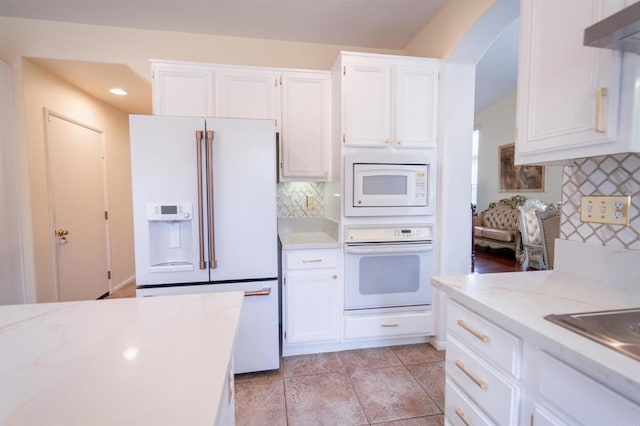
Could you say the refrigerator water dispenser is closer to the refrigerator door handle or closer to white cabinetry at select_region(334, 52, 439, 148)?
the refrigerator door handle

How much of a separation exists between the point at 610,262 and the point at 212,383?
1.48m

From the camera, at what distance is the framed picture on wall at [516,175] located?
555cm

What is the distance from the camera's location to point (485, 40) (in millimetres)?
2053

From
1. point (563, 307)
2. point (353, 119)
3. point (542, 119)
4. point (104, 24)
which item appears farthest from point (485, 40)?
point (104, 24)

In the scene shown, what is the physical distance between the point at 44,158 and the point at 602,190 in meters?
4.05

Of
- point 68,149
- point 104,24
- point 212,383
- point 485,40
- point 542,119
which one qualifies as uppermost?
point 104,24

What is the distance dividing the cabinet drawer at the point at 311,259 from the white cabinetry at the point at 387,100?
881 millimetres

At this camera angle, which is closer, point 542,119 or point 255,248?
point 542,119

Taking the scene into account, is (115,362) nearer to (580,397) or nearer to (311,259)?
(580,397)

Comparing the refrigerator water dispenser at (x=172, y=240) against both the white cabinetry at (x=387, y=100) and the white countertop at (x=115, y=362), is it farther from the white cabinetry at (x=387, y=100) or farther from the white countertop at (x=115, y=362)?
the white cabinetry at (x=387, y=100)

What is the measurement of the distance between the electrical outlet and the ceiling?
1.91 metres

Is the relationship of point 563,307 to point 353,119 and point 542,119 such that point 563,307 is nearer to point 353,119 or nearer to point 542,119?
point 542,119

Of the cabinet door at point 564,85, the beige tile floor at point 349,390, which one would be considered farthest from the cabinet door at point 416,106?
the beige tile floor at point 349,390

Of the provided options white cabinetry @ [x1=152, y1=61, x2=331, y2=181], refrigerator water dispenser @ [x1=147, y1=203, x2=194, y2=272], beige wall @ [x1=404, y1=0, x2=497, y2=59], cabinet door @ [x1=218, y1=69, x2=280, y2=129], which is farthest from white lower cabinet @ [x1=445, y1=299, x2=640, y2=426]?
cabinet door @ [x1=218, y1=69, x2=280, y2=129]
